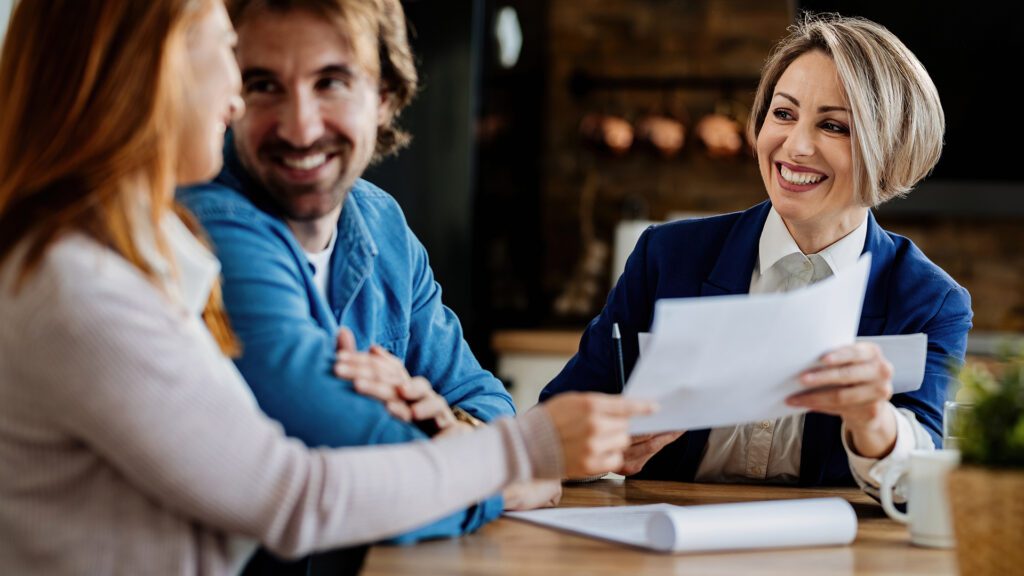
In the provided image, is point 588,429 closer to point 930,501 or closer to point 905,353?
point 930,501

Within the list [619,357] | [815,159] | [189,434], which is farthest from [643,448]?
[189,434]

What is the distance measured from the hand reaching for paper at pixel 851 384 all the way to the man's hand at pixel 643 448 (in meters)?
0.28

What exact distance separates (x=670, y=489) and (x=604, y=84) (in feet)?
10.0

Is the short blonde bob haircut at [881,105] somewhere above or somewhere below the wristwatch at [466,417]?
above

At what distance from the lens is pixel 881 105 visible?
6.19 feet

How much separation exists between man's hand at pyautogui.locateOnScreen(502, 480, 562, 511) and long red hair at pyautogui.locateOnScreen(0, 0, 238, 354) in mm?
557

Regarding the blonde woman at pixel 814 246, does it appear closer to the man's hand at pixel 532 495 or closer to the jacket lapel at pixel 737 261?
the jacket lapel at pixel 737 261

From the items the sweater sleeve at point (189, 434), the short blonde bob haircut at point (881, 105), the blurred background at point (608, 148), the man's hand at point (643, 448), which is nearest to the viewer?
the sweater sleeve at point (189, 434)

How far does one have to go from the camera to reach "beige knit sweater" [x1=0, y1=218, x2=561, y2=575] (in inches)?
37.0

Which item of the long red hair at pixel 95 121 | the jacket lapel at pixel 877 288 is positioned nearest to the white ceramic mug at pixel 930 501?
the jacket lapel at pixel 877 288

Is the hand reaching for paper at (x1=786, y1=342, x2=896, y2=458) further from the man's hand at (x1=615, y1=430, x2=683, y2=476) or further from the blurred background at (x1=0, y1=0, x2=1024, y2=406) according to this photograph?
the blurred background at (x1=0, y1=0, x2=1024, y2=406)

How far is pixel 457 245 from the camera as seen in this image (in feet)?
11.6

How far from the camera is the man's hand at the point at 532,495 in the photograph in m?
1.42

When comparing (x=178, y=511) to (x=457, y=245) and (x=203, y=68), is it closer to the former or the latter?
(x=203, y=68)
